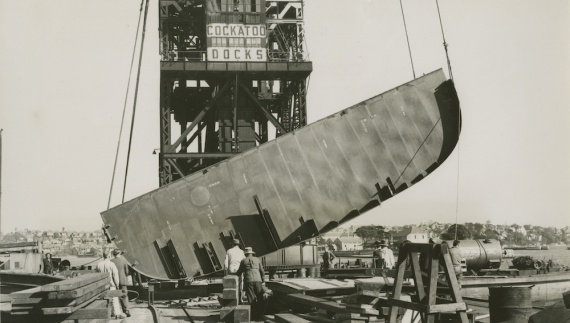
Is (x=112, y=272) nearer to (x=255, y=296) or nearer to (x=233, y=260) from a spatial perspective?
(x=233, y=260)

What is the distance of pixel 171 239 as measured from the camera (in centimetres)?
1750

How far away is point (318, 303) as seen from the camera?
10656 millimetres

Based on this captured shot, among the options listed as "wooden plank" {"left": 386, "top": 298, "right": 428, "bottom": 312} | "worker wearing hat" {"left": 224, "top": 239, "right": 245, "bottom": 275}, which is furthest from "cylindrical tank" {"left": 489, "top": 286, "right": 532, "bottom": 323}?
"worker wearing hat" {"left": 224, "top": 239, "right": 245, "bottom": 275}

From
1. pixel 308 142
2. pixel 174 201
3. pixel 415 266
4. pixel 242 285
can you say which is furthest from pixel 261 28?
pixel 415 266

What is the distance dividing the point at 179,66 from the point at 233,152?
5.03 meters

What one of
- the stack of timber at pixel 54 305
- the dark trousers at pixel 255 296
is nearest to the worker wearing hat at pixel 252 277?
the dark trousers at pixel 255 296

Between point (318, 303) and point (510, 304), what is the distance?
489cm

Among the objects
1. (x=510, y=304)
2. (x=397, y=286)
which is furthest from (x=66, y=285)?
(x=510, y=304)

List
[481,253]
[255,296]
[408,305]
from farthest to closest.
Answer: [481,253]
[255,296]
[408,305]

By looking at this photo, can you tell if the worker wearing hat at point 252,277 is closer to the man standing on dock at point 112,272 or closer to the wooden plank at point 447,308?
the man standing on dock at point 112,272

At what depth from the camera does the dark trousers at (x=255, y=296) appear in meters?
13.2

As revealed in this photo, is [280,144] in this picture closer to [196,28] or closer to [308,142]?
[308,142]

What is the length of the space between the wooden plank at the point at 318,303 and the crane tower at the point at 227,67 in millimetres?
16649

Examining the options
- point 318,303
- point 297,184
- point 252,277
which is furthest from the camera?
point 297,184
